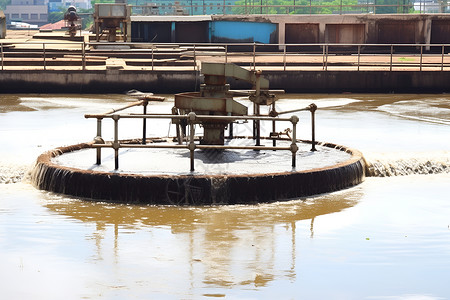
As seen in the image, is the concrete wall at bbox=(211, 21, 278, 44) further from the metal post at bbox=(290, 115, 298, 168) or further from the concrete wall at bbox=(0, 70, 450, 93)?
the metal post at bbox=(290, 115, 298, 168)

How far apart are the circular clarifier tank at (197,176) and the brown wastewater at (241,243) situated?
0.20 metres

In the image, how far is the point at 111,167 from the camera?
14.8 meters

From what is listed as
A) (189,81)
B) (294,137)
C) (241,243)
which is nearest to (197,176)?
(294,137)

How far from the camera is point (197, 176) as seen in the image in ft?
44.5

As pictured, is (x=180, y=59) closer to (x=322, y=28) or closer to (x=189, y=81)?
(x=189, y=81)

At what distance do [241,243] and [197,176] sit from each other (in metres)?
2.34

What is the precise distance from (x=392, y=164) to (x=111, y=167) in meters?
5.49

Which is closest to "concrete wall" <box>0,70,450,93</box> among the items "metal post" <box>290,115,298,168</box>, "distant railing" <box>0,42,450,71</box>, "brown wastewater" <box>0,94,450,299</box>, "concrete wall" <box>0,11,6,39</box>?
"distant railing" <box>0,42,450,71</box>

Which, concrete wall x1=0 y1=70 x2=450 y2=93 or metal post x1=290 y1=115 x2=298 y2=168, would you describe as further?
concrete wall x1=0 y1=70 x2=450 y2=93

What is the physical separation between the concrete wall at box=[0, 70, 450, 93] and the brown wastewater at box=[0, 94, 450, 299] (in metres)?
14.8

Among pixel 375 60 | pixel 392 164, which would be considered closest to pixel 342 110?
pixel 392 164

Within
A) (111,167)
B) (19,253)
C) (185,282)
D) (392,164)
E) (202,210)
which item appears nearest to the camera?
(185,282)

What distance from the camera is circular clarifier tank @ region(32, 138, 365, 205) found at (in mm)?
13594

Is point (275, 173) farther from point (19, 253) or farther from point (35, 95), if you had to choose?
point (35, 95)
